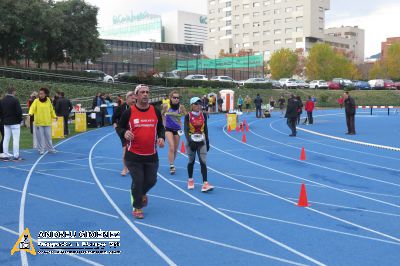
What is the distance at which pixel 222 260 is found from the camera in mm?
5031

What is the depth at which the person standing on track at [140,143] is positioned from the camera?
6.50 m

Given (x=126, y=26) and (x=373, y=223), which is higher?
(x=126, y=26)

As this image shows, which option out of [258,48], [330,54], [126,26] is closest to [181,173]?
[330,54]

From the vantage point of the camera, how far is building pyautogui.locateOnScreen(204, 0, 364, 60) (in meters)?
106

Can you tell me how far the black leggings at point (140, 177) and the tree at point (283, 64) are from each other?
72699 millimetres

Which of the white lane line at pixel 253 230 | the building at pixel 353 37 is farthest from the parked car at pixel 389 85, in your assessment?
the building at pixel 353 37

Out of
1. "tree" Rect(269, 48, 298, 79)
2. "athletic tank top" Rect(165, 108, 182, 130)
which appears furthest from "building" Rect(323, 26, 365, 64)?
"athletic tank top" Rect(165, 108, 182, 130)

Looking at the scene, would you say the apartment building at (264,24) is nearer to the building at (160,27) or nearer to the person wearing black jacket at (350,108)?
the building at (160,27)

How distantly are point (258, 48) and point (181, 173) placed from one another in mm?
109641

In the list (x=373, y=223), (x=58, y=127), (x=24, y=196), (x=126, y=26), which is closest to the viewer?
(x=373, y=223)

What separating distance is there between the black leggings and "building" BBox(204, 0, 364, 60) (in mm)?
96505

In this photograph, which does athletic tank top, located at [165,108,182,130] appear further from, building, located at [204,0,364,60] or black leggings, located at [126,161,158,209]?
building, located at [204,0,364,60]

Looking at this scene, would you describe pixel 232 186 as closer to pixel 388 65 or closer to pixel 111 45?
pixel 111 45

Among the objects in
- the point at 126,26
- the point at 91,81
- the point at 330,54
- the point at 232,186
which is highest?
the point at 126,26
